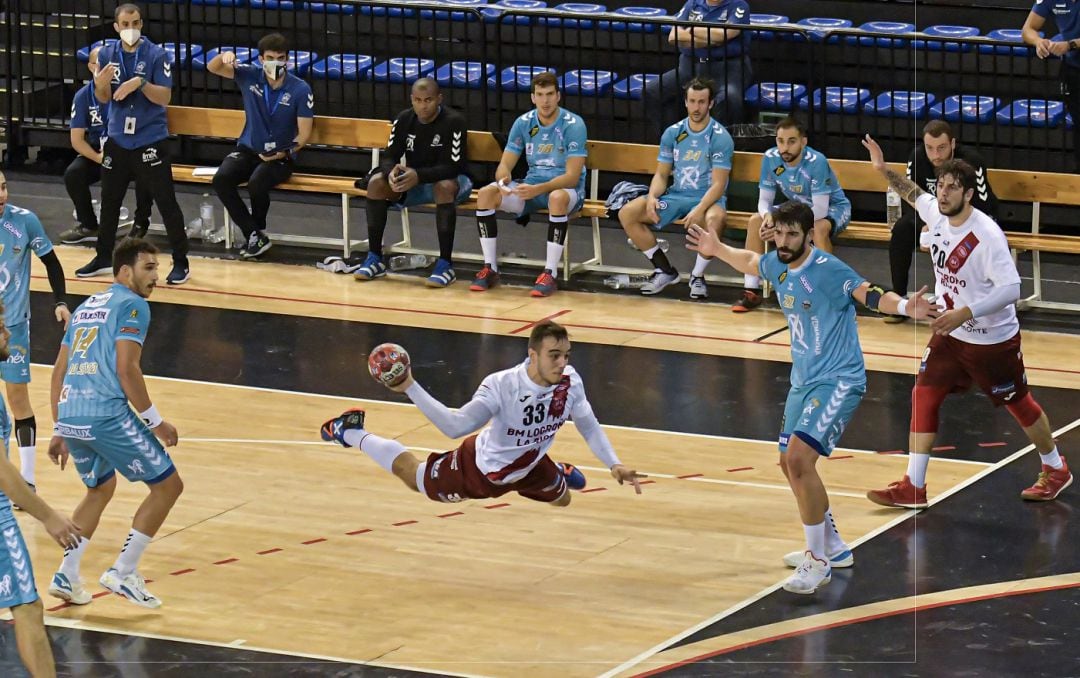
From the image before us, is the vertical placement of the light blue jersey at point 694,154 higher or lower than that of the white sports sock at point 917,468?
higher

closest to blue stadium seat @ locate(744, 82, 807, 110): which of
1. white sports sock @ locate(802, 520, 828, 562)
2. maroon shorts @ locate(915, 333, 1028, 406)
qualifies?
maroon shorts @ locate(915, 333, 1028, 406)

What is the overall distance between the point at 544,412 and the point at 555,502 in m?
0.87

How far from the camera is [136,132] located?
1689 centimetres

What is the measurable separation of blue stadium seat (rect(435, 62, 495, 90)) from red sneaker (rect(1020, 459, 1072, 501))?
8289mm

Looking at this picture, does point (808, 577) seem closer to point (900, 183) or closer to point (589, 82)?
point (900, 183)

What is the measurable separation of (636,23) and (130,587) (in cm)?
952

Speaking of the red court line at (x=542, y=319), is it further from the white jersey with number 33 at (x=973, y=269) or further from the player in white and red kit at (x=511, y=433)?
the player in white and red kit at (x=511, y=433)

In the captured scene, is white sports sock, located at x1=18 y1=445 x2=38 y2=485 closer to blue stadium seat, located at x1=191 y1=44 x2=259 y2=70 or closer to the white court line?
the white court line

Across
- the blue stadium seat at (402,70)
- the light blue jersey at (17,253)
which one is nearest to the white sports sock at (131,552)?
the light blue jersey at (17,253)

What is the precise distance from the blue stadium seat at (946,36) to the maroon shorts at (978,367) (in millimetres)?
6014

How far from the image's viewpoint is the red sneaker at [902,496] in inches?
444

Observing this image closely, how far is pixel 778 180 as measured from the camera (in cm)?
1602

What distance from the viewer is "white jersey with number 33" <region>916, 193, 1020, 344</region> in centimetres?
1096

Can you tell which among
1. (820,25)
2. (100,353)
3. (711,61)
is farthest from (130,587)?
(820,25)
